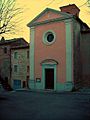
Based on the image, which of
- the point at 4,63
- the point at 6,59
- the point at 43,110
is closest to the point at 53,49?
the point at 6,59

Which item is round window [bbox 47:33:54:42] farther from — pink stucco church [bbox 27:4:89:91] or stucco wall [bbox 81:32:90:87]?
stucco wall [bbox 81:32:90:87]

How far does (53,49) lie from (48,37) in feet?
7.60

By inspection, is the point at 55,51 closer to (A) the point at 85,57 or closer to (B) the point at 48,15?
(A) the point at 85,57

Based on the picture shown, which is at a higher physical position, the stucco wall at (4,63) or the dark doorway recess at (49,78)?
the stucco wall at (4,63)

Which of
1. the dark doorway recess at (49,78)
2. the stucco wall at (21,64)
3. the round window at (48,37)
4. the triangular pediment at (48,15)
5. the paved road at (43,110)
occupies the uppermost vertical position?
the triangular pediment at (48,15)

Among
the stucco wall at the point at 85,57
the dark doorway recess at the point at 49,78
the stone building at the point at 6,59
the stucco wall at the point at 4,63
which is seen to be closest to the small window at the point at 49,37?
the dark doorway recess at the point at 49,78

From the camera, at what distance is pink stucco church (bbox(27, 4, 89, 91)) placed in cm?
2917

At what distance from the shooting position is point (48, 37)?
1270 inches

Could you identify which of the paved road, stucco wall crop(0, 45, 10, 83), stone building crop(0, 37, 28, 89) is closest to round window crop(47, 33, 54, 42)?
stone building crop(0, 37, 28, 89)

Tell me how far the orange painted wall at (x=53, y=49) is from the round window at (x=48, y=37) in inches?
18.1

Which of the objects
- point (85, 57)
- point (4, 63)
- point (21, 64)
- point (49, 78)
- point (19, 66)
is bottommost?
point (49, 78)

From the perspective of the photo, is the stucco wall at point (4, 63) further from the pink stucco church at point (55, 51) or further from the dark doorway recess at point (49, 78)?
the dark doorway recess at point (49, 78)

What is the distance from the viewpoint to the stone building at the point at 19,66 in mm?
41156

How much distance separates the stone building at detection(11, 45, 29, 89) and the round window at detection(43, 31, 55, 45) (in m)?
9.59
